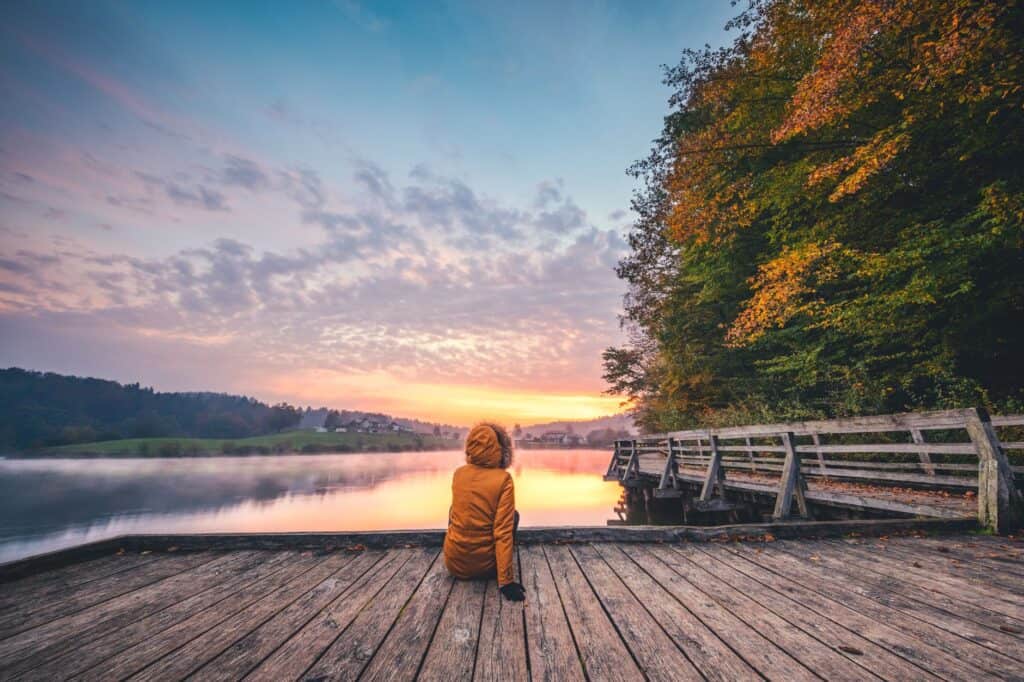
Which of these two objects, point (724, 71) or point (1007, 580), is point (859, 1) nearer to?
point (724, 71)

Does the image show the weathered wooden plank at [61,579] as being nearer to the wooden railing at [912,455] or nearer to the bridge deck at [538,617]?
the bridge deck at [538,617]

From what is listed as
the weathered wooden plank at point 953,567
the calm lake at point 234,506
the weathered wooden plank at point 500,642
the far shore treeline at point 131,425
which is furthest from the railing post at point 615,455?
the far shore treeline at point 131,425

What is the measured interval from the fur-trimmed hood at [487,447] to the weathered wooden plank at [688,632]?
4.37ft

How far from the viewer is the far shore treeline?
79.8 m

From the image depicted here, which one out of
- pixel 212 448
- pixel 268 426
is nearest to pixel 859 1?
pixel 212 448

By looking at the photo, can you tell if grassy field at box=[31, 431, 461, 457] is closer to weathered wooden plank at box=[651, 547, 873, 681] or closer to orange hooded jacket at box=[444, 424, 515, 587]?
orange hooded jacket at box=[444, 424, 515, 587]

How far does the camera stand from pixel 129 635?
2.21 meters

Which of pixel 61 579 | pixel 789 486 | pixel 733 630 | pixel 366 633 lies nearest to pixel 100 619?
pixel 61 579

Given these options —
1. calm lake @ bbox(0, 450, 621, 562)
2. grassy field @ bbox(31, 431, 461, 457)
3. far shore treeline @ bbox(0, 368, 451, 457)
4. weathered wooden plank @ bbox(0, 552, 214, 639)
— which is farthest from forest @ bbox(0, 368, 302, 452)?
weathered wooden plank @ bbox(0, 552, 214, 639)

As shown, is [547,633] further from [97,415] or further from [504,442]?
[97,415]

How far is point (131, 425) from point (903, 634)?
13079 cm

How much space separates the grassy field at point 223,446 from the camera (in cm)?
7369

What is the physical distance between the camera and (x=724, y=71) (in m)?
10.6

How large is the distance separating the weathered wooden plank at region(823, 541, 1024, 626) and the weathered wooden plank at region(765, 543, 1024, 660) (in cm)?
11
